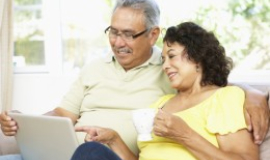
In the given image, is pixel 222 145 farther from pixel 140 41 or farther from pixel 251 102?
pixel 140 41

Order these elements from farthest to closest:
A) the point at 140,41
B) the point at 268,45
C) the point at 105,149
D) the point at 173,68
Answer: the point at 268,45, the point at 140,41, the point at 173,68, the point at 105,149

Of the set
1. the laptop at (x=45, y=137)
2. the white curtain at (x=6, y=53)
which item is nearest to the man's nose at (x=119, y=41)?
the laptop at (x=45, y=137)

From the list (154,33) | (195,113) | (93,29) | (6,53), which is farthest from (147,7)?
(6,53)

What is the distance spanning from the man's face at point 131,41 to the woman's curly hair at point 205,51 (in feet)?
0.86

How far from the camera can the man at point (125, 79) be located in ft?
6.22

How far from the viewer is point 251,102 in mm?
1542

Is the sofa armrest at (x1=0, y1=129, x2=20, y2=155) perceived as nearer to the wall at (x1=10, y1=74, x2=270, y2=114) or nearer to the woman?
the woman

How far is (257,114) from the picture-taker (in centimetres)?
151

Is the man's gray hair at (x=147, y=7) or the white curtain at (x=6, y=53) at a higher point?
the man's gray hair at (x=147, y=7)

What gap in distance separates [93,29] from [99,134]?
6.76 feet

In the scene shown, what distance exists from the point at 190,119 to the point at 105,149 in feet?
1.38

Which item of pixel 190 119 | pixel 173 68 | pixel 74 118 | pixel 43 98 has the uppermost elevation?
pixel 173 68

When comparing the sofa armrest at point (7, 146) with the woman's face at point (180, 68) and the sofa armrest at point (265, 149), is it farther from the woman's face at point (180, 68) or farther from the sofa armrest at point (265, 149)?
the sofa armrest at point (265, 149)

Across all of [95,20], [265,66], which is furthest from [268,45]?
[95,20]
